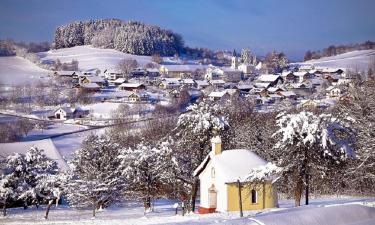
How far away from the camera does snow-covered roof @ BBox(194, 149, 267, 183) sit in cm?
1293

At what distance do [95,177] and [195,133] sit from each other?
335cm

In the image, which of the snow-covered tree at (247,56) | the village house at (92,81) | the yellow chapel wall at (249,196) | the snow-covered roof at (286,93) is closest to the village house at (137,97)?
the village house at (92,81)

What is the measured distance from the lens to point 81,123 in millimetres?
33906

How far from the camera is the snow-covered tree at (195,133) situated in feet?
48.6

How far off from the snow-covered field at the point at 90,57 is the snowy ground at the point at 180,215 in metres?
55.3

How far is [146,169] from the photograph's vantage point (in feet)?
50.9

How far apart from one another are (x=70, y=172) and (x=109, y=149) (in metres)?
1.40

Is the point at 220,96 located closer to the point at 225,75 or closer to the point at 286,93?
the point at 286,93

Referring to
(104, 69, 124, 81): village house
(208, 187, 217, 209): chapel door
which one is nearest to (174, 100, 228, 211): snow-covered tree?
(208, 187, 217, 209): chapel door

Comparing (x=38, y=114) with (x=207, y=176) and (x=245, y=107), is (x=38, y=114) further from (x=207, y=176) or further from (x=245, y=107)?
(x=207, y=176)

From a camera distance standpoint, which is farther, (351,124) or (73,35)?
(73,35)

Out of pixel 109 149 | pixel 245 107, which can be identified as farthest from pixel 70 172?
pixel 245 107

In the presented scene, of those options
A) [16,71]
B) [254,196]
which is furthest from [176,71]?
[254,196]

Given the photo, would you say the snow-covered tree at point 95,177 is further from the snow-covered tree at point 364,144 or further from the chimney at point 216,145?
the snow-covered tree at point 364,144
